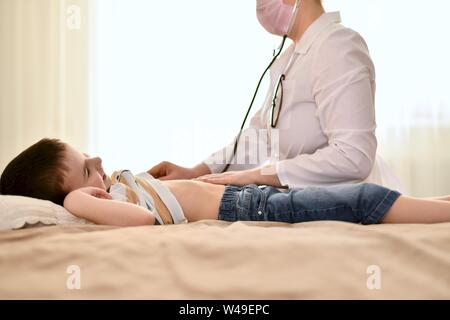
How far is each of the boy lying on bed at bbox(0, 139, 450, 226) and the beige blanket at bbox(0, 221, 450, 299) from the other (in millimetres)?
187

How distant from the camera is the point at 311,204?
1231 mm

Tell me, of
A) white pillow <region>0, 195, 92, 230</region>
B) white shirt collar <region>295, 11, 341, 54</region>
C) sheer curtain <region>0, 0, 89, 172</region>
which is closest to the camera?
white pillow <region>0, 195, 92, 230</region>

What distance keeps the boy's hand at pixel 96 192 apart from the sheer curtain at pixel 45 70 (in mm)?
2273

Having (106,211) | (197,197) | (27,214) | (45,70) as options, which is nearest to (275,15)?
(197,197)

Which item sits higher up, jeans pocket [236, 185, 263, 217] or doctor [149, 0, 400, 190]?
doctor [149, 0, 400, 190]

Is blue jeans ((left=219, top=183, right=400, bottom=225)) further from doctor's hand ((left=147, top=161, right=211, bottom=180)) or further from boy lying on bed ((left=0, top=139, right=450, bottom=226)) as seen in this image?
doctor's hand ((left=147, top=161, right=211, bottom=180))

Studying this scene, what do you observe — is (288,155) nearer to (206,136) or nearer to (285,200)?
(285,200)

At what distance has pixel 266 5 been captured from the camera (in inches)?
72.6

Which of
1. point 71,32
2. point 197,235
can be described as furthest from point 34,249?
point 71,32

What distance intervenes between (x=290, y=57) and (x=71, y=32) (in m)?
2.19

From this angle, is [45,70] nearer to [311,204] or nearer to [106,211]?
[106,211]

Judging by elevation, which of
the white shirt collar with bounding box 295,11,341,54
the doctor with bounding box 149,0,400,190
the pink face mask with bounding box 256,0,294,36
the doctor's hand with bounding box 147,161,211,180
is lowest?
the doctor's hand with bounding box 147,161,211,180

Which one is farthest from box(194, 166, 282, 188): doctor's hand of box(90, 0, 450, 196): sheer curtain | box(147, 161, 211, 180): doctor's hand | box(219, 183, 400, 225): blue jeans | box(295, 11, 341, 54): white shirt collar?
box(90, 0, 450, 196): sheer curtain

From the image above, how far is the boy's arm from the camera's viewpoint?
1.22m
